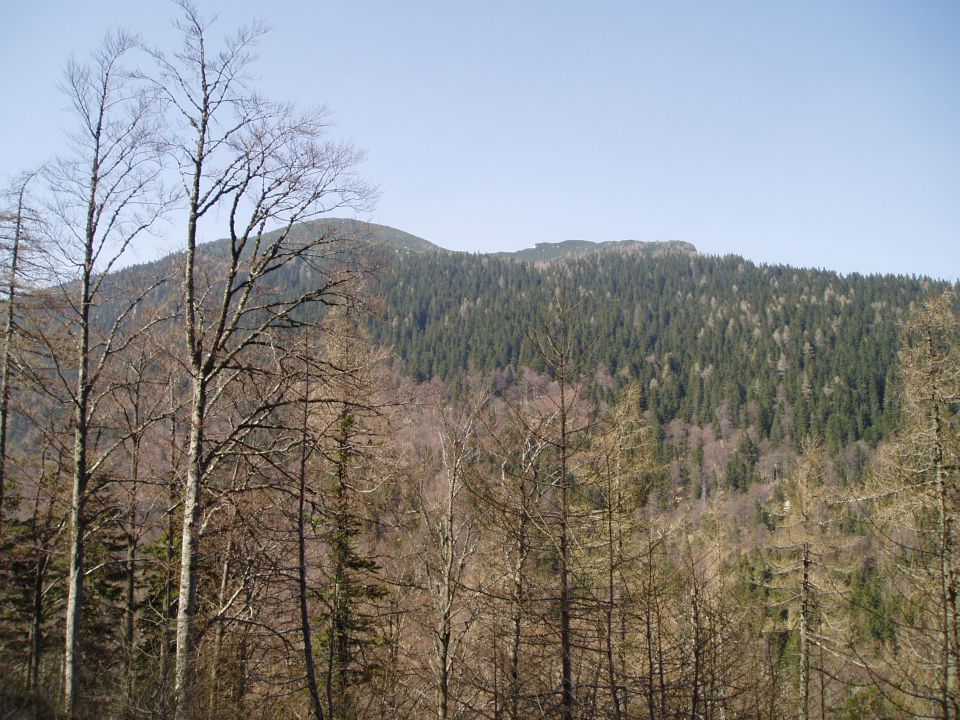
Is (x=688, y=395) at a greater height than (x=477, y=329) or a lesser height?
lesser

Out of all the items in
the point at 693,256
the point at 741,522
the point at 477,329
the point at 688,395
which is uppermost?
the point at 693,256

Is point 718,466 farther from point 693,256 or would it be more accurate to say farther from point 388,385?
point 693,256

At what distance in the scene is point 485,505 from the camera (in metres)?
6.70

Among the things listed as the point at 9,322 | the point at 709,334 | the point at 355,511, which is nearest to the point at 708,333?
the point at 709,334

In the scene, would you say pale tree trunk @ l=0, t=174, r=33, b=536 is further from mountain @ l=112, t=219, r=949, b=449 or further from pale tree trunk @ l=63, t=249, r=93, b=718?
mountain @ l=112, t=219, r=949, b=449

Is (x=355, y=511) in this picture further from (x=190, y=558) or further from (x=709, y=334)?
(x=709, y=334)

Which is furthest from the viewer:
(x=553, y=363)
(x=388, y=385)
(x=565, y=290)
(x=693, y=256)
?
(x=693, y=256)

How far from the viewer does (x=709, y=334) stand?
136 meters

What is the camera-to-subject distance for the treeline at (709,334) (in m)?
105

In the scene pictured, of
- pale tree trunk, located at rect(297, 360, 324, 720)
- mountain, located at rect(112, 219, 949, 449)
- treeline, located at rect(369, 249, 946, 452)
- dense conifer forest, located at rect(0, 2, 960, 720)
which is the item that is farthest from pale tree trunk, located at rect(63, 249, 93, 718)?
treeline, located at rect(369, 249, 946, 452)

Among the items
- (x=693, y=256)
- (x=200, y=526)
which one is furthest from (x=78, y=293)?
(x=693, y=256)

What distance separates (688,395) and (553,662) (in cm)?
12138

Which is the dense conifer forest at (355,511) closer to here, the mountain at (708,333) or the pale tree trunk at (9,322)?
the pale tree trunk at (9,322)

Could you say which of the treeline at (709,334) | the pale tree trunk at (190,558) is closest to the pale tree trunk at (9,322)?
the pale tree trunk at (190,558)
